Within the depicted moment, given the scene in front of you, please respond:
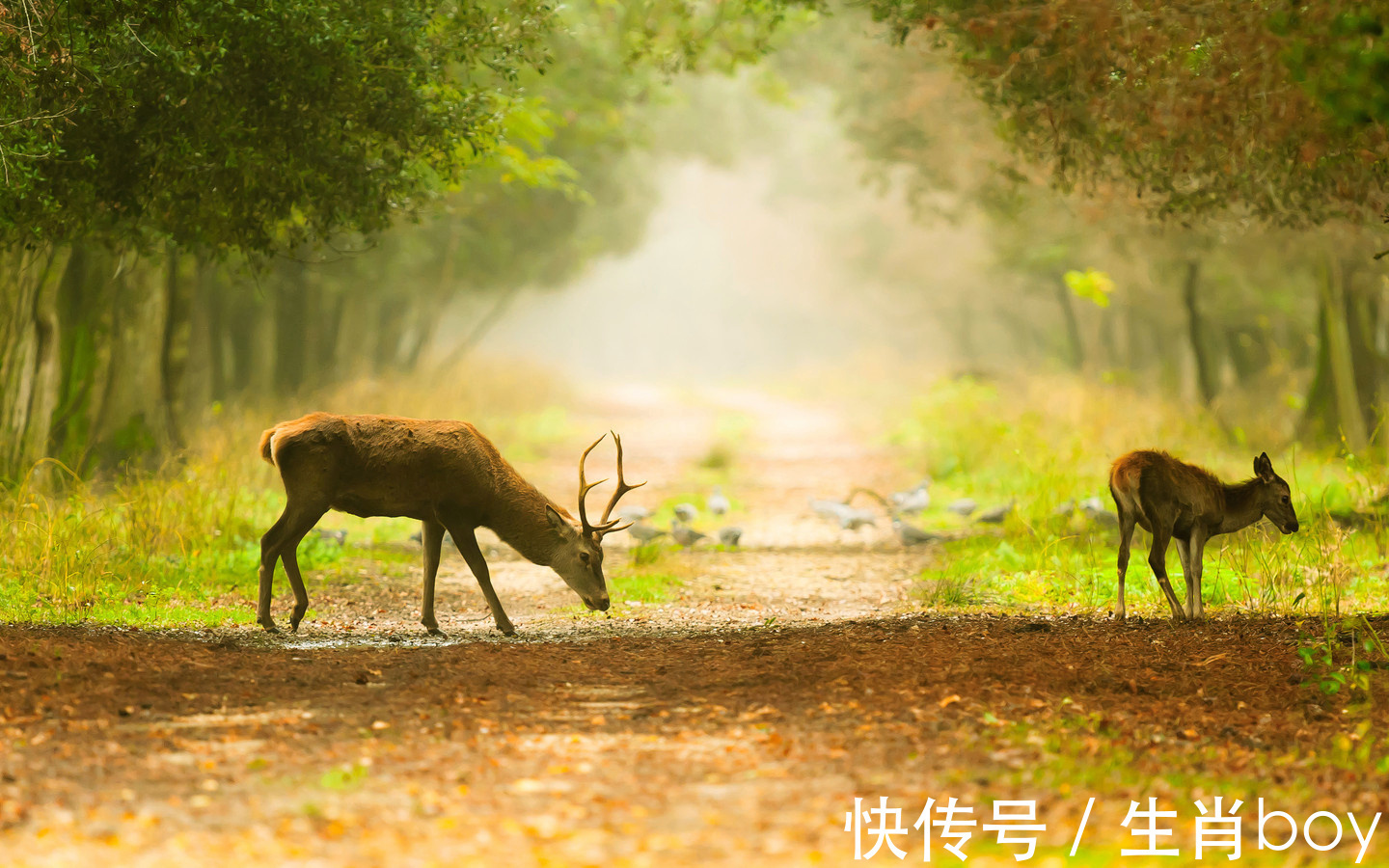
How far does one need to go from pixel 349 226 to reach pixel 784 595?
455cm

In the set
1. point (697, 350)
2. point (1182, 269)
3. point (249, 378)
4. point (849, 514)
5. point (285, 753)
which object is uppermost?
point (697, 350)

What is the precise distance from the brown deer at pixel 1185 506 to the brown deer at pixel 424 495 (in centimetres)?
335

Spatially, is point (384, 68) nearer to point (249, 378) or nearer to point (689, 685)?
point (689, 685)

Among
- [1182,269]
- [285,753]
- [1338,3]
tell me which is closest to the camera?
[285,753]

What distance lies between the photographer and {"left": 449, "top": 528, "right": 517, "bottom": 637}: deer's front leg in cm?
873

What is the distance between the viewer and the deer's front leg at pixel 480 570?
873cm

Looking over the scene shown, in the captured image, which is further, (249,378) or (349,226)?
(249,378)

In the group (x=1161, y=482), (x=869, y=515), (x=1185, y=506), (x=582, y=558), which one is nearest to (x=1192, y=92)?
(x=1161, y=482)

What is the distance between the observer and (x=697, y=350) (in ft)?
447

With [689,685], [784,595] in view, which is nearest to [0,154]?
[689,685]

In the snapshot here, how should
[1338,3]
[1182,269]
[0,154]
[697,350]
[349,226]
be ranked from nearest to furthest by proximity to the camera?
[1338,3]
[0,154]
[349,226]
[1182,269]
[697,350]

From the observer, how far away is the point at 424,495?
8.84 m

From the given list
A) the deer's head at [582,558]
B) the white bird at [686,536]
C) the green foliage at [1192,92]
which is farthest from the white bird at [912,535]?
the deer's head at [582,558]

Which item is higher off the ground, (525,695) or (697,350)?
(697,350)
